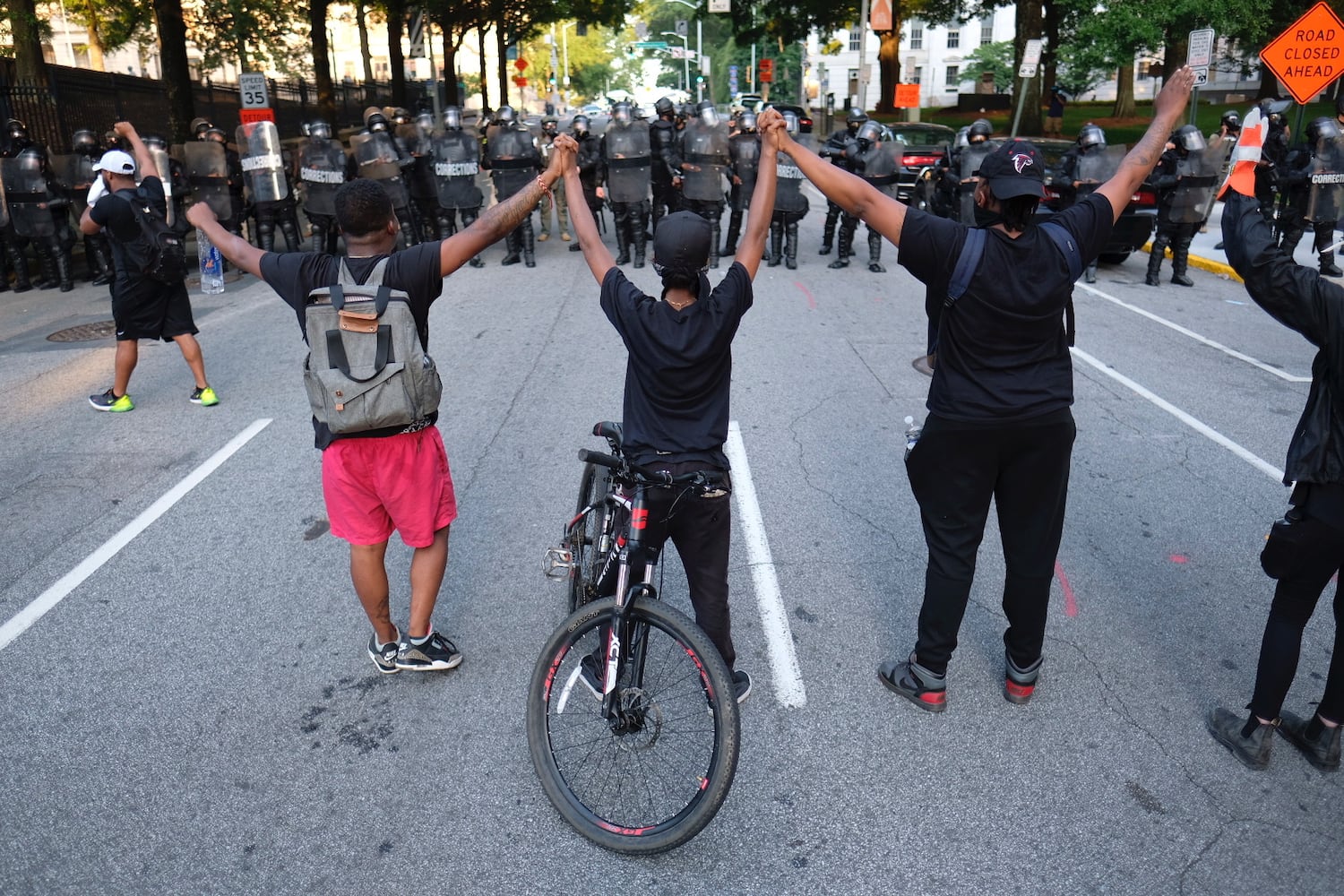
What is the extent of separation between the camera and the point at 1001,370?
3350 mm

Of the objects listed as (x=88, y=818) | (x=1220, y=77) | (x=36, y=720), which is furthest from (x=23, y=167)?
(x=1220, y=77)

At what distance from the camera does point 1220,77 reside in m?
55.5

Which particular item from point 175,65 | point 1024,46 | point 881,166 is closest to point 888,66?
point 1024,46

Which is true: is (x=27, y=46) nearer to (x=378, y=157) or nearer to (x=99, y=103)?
(x=99, y=103)

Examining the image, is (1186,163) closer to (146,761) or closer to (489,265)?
(489,265)

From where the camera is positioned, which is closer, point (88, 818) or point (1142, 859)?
point (1142, 859)

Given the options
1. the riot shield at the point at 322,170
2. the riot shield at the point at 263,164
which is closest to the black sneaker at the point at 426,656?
the riot shield at the point at 322,170

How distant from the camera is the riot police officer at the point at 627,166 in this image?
13.1 m

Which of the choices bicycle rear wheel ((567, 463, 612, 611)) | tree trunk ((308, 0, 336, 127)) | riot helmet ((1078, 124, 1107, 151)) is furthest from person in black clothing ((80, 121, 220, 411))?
tree trunk ((308, 0, 336, 127))

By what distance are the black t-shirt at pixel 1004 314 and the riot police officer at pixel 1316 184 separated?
9589mm

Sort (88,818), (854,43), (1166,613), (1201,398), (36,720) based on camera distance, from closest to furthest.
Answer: (88,818) < (36,720) < (1166,613) < (1201,398) < (854,43)

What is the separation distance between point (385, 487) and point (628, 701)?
126 cm

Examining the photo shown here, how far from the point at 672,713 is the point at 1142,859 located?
153 centimetres

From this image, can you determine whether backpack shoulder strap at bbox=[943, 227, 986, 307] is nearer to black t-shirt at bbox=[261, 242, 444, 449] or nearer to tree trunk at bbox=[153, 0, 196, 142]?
black t-shirt at bbox=[261, 242, 444, 449]
